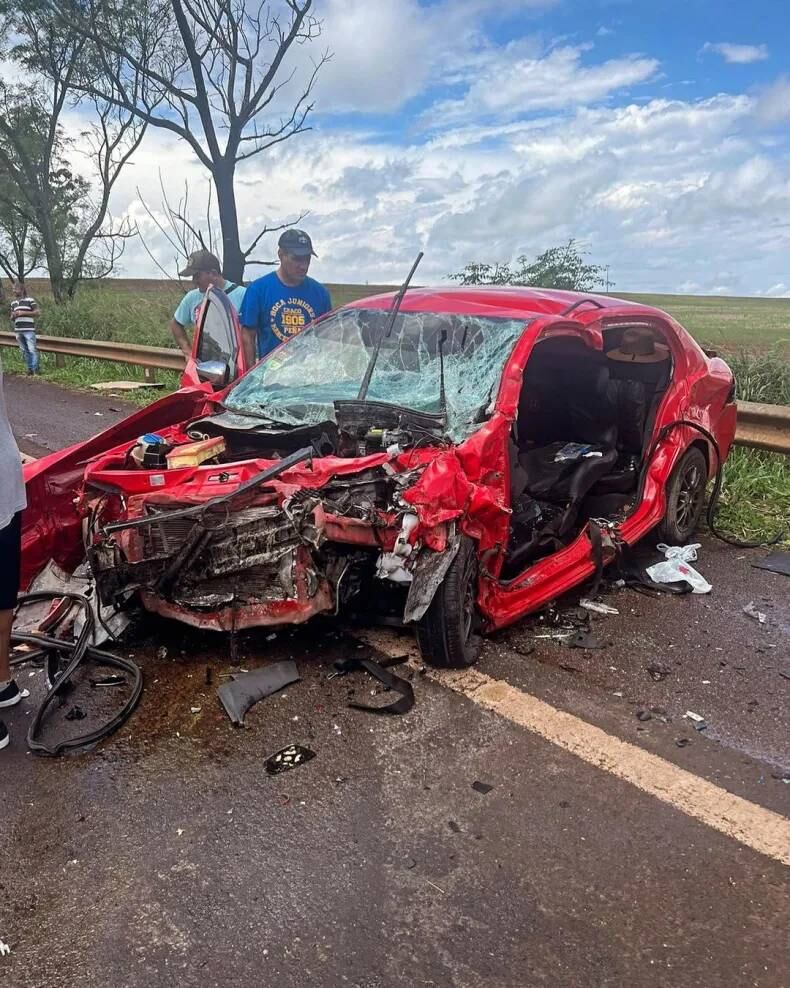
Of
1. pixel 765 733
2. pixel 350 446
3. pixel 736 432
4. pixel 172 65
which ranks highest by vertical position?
pixel 172 65

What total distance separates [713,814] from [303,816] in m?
1.28

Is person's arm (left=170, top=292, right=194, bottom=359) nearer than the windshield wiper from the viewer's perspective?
No

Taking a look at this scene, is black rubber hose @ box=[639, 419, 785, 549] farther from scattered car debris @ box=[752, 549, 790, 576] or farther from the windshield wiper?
the windshield wiper

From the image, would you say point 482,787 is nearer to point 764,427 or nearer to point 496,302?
point 496,302

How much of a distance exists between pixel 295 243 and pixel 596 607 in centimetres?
329

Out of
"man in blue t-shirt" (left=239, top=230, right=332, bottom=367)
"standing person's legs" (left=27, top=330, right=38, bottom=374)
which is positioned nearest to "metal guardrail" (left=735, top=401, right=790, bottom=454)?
"man in blue t-shirt" (left=239, top=230, right=332, bottom=367)

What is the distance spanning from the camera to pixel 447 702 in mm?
3045

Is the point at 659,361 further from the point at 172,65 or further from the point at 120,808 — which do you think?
the point at 172,65

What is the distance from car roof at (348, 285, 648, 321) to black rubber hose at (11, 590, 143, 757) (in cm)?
233

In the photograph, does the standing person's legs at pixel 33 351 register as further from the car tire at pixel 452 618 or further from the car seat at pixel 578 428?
the car tire at pixel 452 618

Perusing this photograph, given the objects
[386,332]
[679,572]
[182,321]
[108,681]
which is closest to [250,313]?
[182,321]

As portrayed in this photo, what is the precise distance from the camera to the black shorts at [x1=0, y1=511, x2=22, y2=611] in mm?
2922

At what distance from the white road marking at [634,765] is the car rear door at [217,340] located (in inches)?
92.1

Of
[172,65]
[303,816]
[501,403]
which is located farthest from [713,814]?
[172,65]
